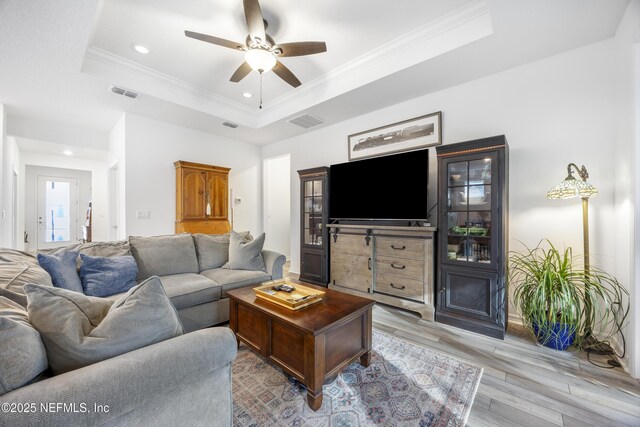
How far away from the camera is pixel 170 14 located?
2.37 metres

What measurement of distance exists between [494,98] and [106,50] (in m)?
4.29

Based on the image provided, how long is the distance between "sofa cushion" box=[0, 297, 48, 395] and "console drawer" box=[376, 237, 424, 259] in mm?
2902

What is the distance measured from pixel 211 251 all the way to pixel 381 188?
2287mm

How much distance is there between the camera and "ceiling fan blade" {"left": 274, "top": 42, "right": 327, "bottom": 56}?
2.30 meters

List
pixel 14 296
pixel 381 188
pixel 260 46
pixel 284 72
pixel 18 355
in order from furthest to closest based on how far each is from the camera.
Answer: pixel 381 188, pixel 284 72, pixel 260 46, pixel 14 296, pixel 18 355

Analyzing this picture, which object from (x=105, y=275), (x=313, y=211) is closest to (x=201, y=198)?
(x=313, y=211)

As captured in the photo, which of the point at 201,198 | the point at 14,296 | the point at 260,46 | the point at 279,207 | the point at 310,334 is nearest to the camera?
the point at 14,296

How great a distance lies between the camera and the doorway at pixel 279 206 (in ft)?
21.2

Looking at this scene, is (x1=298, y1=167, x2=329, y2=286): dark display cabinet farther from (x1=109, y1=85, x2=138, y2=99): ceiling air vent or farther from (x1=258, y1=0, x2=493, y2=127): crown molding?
(x1=109, y1=85, x2=138, y2=99): ceiling air vent

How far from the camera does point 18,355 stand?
75 cm

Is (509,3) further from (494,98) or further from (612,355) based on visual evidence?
(612,355)

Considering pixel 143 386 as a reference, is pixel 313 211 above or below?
above

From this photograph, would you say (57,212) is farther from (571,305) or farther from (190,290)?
(571,305)

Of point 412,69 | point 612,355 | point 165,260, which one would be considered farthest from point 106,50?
point 612,355
